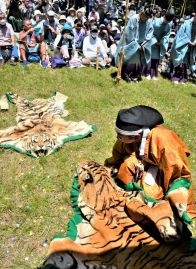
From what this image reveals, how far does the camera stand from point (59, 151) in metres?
5.71

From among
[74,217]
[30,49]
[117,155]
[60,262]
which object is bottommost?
[74,217]

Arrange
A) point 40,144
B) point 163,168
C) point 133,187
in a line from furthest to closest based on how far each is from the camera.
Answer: point 40,144 → point 133,187 → point 163,168

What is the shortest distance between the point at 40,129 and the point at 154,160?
8.11 feet

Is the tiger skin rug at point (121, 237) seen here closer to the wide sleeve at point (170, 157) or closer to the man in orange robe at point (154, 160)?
the man in orange robe at point (154, 160)

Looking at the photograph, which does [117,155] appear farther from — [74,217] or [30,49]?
[30,49]

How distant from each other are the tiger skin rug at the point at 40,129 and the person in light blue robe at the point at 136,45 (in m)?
2.44

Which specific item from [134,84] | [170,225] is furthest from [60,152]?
[134,84]

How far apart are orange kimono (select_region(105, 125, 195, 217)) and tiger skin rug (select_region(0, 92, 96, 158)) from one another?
4.78 ft

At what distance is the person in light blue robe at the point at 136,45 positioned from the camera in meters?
8.41

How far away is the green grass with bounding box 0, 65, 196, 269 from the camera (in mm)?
4121

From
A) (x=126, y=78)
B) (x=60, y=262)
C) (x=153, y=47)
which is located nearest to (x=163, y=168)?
(x=60, y=262)

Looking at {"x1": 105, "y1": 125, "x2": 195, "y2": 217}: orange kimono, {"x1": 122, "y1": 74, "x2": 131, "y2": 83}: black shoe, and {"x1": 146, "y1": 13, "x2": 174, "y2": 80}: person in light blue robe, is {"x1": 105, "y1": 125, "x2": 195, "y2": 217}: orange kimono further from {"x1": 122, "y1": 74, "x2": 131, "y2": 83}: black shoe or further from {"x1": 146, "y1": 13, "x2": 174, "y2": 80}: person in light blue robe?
{"x1": 146, "y1": 13, "x2": 174, "y2": 80}: person in light blue robe

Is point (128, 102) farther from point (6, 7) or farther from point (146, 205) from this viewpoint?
point (6, 7)

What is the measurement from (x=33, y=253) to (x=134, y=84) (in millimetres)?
5652
